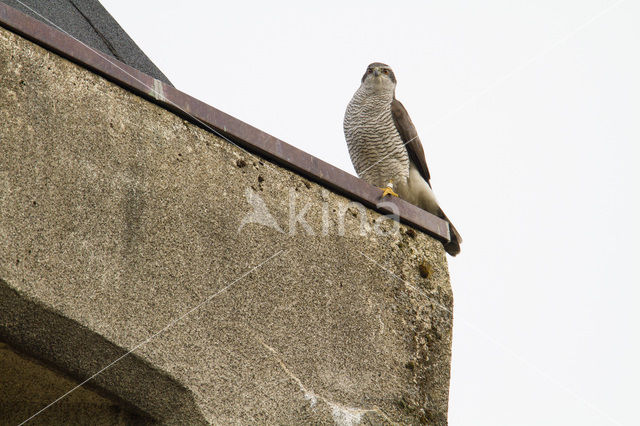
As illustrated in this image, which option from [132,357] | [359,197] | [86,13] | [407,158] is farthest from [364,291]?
[407,158]

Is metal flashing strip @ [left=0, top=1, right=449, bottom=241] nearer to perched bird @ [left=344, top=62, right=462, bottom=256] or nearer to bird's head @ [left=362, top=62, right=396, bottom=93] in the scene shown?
perched bird @ [left=344, top=62, right=462, bottom=256]

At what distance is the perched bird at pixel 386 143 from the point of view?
5711 mm

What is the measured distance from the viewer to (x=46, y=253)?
2.25 meters

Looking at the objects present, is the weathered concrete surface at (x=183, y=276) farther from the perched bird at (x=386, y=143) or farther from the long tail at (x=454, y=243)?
the perched bird at (x=386, y=143)

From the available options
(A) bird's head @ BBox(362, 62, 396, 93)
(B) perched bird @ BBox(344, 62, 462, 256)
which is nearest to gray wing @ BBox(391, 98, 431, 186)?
(B) perched bird @ BBox(344, 62, 462, 256)

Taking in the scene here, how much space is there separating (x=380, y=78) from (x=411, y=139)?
831 mm

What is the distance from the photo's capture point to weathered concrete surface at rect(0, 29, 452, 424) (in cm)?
228

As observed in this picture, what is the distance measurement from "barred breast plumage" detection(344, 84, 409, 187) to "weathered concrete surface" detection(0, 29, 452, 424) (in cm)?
271

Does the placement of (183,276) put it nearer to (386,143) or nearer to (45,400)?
(45,400)

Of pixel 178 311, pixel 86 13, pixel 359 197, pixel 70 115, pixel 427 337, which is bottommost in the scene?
pixel 178 311

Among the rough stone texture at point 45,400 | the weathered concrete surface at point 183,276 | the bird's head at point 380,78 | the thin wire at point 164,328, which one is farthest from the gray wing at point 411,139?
the rough stone texture at point 45,400

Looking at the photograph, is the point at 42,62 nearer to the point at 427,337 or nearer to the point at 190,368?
the point at 190,368

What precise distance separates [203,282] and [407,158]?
135 inches

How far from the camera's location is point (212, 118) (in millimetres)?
2816
